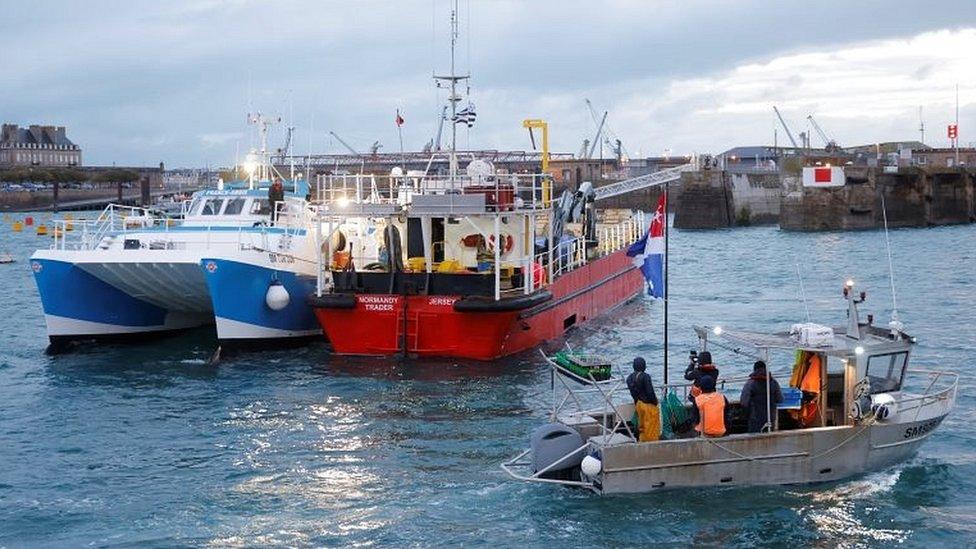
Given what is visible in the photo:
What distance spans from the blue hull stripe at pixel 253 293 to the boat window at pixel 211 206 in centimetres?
438

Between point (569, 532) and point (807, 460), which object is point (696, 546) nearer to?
point (569, 532)

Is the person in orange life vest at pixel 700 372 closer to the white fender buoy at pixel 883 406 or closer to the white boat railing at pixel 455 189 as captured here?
the white fender buoy at pixel 883 406

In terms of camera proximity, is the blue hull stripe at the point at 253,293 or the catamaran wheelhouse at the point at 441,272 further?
the blue hull stripe at the point at 253,293

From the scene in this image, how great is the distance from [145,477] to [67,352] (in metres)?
11.8

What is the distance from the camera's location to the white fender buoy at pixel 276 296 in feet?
86.4

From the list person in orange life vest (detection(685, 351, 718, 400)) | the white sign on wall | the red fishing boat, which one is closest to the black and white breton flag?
the red fishing boat

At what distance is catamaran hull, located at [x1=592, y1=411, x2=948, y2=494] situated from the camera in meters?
15.5

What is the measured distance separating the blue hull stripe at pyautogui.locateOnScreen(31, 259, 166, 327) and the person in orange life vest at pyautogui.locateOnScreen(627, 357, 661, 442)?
1585 centimetres

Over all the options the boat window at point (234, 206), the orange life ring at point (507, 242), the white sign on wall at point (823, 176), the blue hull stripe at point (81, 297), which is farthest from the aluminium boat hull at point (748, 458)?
the white sign on wall at point (823, 176)

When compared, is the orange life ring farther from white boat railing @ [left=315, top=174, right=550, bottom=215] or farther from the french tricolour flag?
the french tricolour flag

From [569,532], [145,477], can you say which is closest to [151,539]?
[145,477]

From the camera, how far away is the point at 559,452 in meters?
15.9

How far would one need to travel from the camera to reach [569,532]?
14805mm

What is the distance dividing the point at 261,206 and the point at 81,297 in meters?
5.26
